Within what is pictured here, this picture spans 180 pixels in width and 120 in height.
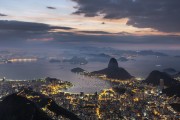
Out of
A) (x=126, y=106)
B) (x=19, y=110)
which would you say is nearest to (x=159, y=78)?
(x=126, y=106)

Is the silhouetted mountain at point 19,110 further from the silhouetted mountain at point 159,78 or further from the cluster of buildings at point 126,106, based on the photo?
the silhouetted mountain at point 159,78

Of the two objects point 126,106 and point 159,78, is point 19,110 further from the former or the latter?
point 159,78

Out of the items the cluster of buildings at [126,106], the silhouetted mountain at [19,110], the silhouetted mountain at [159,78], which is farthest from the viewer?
the silhouetted mountain at [159,78]

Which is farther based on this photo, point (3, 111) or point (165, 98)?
point (165, 98)

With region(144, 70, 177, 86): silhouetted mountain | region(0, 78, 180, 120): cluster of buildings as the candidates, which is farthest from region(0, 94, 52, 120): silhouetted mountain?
region(144, 70, 177, 86): silhouetted mountain

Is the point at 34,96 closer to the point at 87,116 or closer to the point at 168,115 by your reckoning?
the point at 87,116

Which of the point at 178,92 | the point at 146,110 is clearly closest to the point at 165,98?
the point at 178,92

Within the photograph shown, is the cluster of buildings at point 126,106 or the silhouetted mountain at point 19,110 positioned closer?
the silhouetted mountain at point 19,110

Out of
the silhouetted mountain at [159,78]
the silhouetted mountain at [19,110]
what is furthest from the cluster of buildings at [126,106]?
the silhouetted mountain at [159,78]
